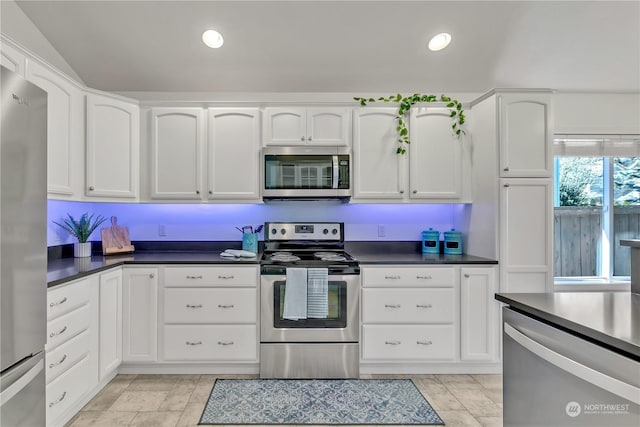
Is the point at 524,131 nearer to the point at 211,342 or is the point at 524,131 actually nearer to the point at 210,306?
the point at 210,306

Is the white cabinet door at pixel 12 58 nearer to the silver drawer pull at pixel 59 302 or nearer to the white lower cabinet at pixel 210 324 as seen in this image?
the silver drawer pull at pixel 59 302

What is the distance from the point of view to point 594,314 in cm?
114

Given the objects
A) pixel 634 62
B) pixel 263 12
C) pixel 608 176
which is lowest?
pixel 608 176

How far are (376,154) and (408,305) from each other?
1272mm

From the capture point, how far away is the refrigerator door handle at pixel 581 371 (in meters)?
0.86

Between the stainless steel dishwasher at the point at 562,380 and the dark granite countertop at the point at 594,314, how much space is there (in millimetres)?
26

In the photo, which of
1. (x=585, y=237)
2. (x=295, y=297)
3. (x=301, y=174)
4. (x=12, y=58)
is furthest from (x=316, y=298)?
(x=585, y=237)

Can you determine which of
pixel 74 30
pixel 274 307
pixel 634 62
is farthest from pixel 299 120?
pixel 634 62

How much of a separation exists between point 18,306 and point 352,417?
1.84m

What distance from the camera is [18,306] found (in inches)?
55.1

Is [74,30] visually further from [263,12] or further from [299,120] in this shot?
[299,120]

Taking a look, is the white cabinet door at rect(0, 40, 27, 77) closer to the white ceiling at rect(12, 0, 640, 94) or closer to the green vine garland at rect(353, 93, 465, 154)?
the white ceiling at rect(12, 0, 640, 94)

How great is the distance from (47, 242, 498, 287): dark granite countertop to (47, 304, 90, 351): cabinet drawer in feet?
0.70

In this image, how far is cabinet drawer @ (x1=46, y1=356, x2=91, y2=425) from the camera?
1.97m
